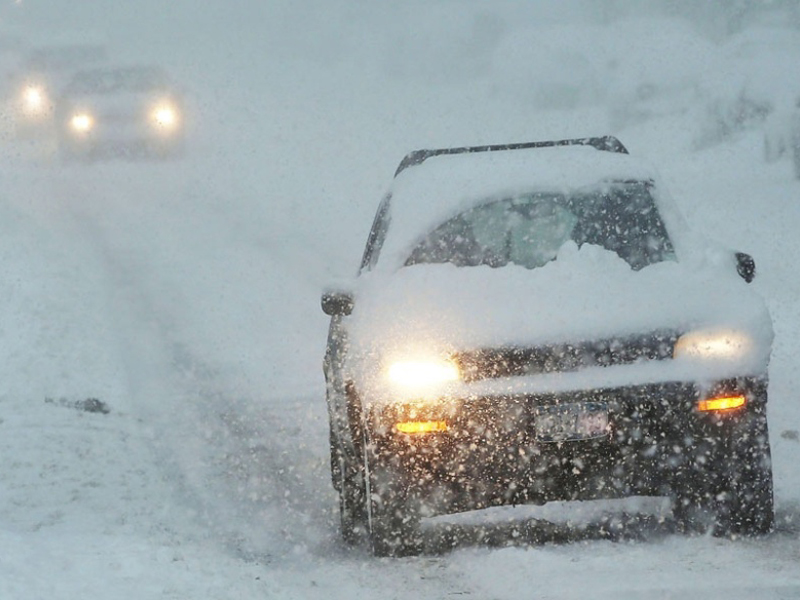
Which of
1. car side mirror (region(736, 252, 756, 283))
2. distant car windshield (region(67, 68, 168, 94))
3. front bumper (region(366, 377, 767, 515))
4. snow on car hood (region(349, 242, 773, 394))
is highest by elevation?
distant car windshield (region(67, 68, 168, 94))

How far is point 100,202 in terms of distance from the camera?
20.9m

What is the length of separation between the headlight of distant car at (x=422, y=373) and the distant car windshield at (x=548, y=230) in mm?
1077

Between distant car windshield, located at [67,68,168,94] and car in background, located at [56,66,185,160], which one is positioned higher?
distant car windshield, located at [67,68,168,94]

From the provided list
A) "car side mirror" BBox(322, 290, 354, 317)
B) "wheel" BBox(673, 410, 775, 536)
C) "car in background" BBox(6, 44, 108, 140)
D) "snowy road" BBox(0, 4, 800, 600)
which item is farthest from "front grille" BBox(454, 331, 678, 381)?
"car in background" BBox(6, 44, 108, 140)

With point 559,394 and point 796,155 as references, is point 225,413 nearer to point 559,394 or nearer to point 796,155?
point 559,394

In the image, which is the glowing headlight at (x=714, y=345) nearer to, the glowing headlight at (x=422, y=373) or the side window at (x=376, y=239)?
the glowing headlight at (x=422, y=373)

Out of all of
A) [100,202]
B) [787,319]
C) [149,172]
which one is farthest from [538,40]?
[787,319]

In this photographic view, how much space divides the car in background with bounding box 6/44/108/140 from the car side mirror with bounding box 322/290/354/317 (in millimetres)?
21220

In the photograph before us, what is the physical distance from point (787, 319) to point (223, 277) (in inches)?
245

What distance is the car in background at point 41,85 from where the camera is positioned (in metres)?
27.4

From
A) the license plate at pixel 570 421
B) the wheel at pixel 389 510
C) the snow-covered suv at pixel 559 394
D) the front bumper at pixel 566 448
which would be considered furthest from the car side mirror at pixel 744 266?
the wheel at pixel 389 510

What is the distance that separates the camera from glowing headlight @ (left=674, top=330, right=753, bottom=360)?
4.92 m

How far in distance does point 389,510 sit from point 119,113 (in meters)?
18.1

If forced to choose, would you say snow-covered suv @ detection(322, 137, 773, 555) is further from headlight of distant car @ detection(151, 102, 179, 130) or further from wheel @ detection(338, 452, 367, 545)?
headlight of distant car @ detection(151, 102, 179, 130)
